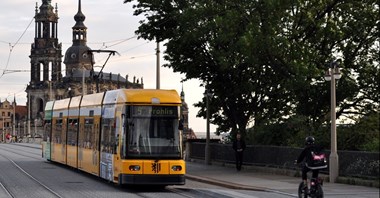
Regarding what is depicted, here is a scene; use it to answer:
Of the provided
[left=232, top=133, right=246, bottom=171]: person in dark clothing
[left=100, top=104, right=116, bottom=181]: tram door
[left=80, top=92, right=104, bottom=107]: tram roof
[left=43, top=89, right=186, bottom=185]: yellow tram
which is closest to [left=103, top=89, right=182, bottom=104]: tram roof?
[left=43, top=89, right=186, bottom=185]: yellow tram

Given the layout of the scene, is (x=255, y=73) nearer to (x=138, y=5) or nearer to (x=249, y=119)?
(x=249, y=119)

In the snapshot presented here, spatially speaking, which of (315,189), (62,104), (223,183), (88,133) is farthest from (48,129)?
(315,189)

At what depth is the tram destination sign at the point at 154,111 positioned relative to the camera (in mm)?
22531

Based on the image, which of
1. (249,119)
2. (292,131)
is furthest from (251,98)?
(292,131)

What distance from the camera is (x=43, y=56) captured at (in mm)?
175125

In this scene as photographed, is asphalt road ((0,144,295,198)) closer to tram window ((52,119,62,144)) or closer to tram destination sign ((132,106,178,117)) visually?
tram destination sign ((132,106,178,117))

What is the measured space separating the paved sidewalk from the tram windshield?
2.60m

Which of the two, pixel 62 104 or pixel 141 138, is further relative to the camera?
pixel 62 104

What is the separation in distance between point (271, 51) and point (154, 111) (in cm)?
886

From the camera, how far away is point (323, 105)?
33500 mm

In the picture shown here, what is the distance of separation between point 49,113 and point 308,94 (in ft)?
46.1

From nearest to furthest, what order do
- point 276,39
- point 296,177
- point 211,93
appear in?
point 296,177, point 276,39, point 211,93

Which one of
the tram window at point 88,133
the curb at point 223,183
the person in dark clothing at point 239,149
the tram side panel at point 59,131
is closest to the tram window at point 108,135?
the tram window at point 88,133

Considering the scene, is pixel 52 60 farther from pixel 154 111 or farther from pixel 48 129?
pixel 154 111
